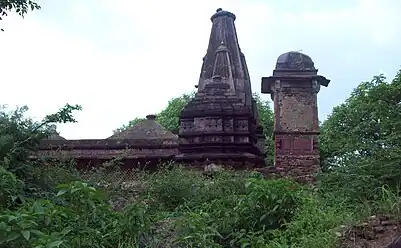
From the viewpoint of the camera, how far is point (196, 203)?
25.4ft

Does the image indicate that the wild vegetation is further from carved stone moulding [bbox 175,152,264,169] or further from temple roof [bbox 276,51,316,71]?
temple roof [bbox 276,51,316,71]

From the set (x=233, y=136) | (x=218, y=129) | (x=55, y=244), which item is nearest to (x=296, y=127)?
(x=233, y=136)

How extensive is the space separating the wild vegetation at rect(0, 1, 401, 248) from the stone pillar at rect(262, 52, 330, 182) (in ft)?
4.99

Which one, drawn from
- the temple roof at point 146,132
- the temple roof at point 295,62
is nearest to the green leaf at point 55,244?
the temple roof at point 295,62

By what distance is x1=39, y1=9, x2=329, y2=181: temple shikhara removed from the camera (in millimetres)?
10406

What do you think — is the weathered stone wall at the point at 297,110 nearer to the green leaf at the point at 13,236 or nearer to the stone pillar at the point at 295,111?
the stone pillar at the point at 295,111

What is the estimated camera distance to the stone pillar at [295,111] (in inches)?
408

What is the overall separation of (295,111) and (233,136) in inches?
45.1

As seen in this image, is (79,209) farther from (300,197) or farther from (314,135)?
(314,135)

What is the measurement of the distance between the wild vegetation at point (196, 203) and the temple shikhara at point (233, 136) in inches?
60.8

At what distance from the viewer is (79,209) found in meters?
5.73

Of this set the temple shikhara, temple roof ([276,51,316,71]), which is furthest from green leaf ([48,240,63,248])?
temple roof ([276,51,316,71])

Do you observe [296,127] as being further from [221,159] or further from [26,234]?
[26,234]

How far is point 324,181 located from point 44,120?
3.79 metres
